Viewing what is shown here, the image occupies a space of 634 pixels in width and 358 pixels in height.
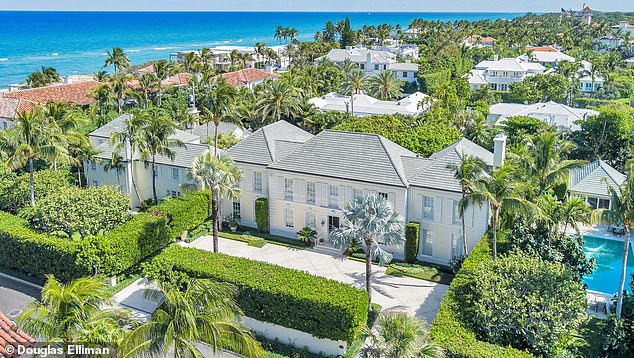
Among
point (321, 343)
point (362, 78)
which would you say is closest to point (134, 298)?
point (321, 343)

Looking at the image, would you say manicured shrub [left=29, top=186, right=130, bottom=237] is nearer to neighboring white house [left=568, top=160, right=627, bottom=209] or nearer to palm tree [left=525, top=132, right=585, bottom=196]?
palm tree [left=525, top=132, right=585, bottom=196]

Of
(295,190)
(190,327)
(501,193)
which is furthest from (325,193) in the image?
(190,327)

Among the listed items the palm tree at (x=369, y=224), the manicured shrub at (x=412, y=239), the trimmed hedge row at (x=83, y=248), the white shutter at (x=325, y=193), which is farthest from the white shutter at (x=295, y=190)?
the palm tree at (x=369, y=224)

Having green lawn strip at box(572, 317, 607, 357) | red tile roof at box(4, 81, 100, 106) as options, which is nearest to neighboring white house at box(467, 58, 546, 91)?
red tile roof at box(4, 81, 100, 106)

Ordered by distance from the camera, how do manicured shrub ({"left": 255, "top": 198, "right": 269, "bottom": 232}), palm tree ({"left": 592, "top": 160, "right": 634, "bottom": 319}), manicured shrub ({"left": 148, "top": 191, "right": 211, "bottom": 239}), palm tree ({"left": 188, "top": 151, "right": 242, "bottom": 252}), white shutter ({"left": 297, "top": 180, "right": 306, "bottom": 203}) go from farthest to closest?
manicured shrub ({"left": 255, "top": 198, "right": 269, "bottom": 232}) < white shutter ({"left": 297, "top": 180, "right": 306, "bottom": 203}) < manicured shrub ({"left": 148, "top": 191, "right": 211, "bottom": 239}) < palm tree ({"left": 188, "top": 151, "right": 242, "bottom": 252}) < palm tree ({"left": 592, "top": 160, "right": 634, "bottom": 319})

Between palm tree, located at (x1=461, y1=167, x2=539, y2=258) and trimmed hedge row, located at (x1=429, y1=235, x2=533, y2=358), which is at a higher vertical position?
palm tree, located at (x1=461, y1=167, x2=539, y2=258)

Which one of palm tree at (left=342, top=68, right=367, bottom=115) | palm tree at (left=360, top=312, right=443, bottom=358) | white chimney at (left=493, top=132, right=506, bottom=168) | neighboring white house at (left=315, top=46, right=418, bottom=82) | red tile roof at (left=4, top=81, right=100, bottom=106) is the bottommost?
palm tree at (left=360, top=312, right=443, bottom=358)
